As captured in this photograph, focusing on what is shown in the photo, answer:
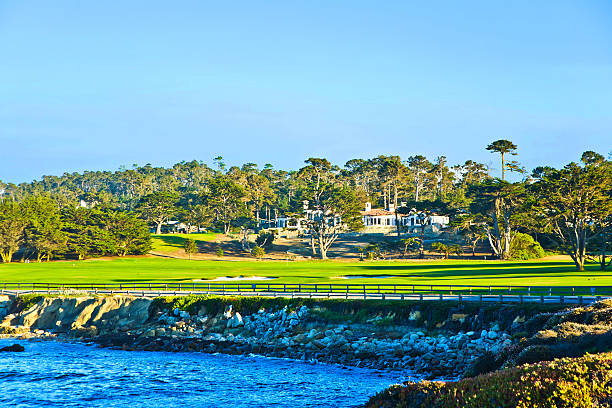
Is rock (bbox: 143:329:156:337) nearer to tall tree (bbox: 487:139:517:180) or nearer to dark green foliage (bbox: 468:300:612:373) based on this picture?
dark green foliage (bbox: 468:300:612:373)

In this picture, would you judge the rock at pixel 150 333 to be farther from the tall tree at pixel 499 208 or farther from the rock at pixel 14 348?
the tall tree at pixel 499 208

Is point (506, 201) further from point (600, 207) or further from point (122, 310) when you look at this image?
point (122, 310)

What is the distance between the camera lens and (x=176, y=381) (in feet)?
112

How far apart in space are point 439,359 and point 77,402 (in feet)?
63.5

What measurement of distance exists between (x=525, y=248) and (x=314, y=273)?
176ft

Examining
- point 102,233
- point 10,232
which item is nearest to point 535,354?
point 102,233

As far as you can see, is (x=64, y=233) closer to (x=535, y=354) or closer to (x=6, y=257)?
(x=6, y=257)

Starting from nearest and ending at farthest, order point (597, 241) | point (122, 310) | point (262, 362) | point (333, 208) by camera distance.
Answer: point (262, 362)
point (122, 310)
point (597, 241)
point (333, 208)

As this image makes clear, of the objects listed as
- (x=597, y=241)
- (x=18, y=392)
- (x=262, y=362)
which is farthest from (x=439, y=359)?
(x=597, y=241)

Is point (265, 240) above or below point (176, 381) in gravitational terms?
above

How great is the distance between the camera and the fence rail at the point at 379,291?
41906mm

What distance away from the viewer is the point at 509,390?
17.8m

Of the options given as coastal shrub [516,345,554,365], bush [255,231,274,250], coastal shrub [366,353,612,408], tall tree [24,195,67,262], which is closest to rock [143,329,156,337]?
coastal shrub [516,345,554,365]

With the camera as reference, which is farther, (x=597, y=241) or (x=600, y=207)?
(x=597, y=241)
